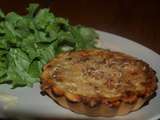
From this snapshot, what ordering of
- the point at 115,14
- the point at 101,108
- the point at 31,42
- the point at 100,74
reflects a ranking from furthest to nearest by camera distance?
the point at 115,14
the point at 31,42
the point at 100,74
the point at 101,108

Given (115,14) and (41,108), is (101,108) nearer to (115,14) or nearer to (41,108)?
(41,108)

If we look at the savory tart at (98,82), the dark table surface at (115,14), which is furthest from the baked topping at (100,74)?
the dark table surface at (115,14)

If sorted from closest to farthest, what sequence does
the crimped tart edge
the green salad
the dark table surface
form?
the crimped tart edge < the green salad < the dark table surface

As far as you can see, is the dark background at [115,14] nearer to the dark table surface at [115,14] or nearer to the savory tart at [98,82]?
the dark table surface at [115,14]

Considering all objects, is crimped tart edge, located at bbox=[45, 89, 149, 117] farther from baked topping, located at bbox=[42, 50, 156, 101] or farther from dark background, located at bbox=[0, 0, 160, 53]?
dark background, located at bbox=[0, 0, 160, 53]

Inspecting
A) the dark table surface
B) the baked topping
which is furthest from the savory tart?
the dark table surface

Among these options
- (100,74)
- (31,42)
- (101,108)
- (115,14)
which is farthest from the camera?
(115,14)

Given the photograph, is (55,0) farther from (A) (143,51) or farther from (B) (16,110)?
(B) (16,110)

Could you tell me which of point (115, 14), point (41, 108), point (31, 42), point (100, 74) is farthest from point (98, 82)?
point (115, 14)
